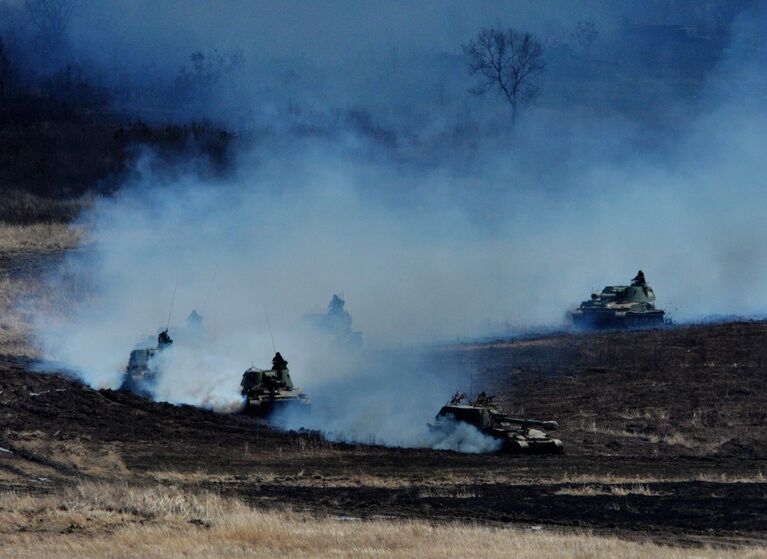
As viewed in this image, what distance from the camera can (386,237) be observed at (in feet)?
254

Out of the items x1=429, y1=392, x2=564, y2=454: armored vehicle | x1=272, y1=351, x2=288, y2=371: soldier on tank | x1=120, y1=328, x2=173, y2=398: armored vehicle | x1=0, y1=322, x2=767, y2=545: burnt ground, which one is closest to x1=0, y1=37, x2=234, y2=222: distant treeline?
x1=0, y1=322, x2=767, y2=545: burnt ground

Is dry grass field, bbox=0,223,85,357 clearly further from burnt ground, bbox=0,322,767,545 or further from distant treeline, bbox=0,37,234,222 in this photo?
burnt ground, bbox=0,322,767,545

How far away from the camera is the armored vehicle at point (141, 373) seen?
48.8 meters

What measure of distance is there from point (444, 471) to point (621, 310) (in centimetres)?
3021

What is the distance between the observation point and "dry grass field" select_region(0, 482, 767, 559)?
2189 centimetres

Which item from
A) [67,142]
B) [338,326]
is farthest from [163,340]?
[67,142]

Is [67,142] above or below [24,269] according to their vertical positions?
above

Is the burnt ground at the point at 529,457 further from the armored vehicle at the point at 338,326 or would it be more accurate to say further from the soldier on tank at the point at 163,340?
the armored vehicle at the point at 338,326

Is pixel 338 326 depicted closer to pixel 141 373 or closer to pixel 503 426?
pixel 141 373

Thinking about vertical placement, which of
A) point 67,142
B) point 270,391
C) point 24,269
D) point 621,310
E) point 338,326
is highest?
point 67,142

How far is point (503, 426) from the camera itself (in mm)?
39812

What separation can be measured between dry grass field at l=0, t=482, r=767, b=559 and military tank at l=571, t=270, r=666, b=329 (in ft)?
126

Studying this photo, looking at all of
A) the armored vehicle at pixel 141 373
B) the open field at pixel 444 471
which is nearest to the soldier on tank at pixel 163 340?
the armored vehicle at pixel 141 373

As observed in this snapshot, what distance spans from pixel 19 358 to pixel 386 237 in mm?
27607
